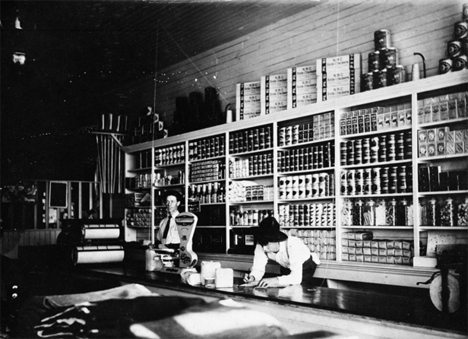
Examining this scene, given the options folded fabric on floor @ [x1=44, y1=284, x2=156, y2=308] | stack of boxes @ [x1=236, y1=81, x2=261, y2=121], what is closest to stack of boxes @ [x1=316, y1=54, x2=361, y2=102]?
stack of boxes @ [x1=236, y1=81, x2=261, y2=121]

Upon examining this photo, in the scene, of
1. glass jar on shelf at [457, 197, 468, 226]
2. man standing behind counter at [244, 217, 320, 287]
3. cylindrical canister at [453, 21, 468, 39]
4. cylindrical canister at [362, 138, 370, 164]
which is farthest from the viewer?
cylindrical canister at [362, 138, 370, 164]

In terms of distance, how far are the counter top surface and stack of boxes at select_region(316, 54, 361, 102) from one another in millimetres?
2216

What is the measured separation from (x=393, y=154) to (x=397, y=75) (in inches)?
27.4

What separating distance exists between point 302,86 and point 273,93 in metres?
0.49

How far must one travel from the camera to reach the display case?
164 inches

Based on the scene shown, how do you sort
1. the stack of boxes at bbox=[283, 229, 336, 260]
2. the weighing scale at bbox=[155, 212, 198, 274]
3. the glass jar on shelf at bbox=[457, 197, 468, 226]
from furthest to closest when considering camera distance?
the stack of boxes at bbox=[283, 229, 336, 260], the weighing scale at bbox=[155, 212, 198, 274], the glass jar on shelf at bbox=[457, 197, 468, 226]

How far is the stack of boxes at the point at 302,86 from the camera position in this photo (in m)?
5.37

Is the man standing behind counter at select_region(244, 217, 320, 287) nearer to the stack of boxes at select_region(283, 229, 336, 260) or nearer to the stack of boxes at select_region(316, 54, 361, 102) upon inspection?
the stack of boxes at select_region(283, 229, 336, 260)

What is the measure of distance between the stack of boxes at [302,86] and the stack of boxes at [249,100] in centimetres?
64

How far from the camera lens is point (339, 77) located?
5.05 m

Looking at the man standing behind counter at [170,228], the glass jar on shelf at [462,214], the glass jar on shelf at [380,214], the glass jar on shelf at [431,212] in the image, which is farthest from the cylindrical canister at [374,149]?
the man standing behind counter at [170,228]

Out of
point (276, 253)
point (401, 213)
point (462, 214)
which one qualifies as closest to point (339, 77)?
point (401, 213)

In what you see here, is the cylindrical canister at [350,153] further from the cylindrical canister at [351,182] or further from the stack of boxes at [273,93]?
the stack of boxes at [273,93]

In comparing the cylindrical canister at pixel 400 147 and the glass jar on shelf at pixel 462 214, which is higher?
the cylindrical canister at pixel 400 147
